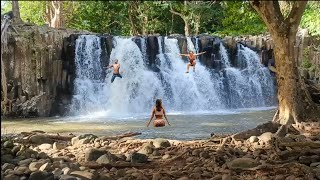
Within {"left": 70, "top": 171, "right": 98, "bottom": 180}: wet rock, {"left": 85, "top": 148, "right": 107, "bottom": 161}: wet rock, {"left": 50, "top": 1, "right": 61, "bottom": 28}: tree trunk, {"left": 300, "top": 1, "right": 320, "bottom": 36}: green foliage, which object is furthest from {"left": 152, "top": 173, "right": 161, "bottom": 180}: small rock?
{"left": 50, "top": 1, "right": 61, "bottom": 28}: tree trunk

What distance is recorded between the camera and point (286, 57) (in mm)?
10227

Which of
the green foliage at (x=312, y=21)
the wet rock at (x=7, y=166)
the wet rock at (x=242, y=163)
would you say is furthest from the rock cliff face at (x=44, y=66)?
the wet rock at (x=242, y=163)

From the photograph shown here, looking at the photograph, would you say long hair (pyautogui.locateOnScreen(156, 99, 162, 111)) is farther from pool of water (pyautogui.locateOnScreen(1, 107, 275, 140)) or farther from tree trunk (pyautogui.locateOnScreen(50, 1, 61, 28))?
tree trunk (pyautogui.locateOnScreen(50, 1, 61, 28))

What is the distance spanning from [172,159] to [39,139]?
130 inches

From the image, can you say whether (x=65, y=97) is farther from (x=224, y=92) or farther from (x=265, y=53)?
(x=265, y=53)

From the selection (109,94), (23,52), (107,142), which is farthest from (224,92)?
(107,142)

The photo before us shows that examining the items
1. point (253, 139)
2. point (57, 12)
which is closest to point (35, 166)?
point (253, 139)

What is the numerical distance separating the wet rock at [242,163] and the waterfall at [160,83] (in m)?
12.5

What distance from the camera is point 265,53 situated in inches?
939

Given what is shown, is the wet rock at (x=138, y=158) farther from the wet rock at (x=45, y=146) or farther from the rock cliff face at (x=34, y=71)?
the rock cliff face at (x=34, y=71)

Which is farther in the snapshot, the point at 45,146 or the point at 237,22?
the point at 237,22

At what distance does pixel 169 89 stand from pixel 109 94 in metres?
Result: 2.72

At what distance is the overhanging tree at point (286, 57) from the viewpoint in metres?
9.94

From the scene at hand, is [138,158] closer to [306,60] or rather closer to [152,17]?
[306,60]
